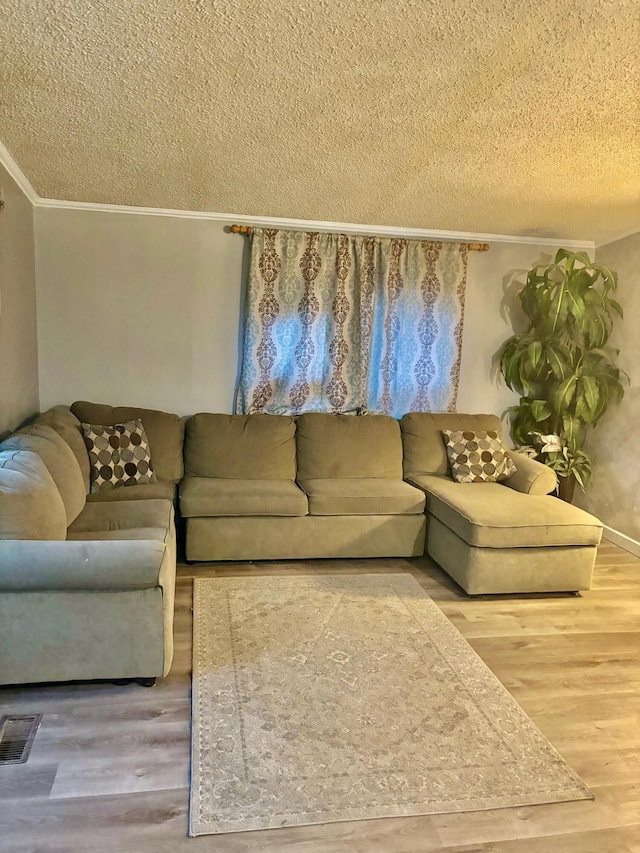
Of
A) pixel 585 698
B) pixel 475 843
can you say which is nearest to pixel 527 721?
pixel 585 698

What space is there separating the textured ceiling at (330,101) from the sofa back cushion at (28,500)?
150cm

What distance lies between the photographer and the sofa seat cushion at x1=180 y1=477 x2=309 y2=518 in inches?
→ 131

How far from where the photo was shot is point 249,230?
156 inches

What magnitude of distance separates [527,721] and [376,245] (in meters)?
3.28

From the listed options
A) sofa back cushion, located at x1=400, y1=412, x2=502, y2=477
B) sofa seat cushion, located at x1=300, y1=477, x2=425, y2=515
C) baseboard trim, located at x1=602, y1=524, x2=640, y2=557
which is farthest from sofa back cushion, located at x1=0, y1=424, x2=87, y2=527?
baseboard trim, located at x1=602, y1=524, x2=640, y2=557

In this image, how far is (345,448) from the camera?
390cm

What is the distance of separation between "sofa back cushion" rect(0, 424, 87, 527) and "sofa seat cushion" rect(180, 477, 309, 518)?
63 centimetres

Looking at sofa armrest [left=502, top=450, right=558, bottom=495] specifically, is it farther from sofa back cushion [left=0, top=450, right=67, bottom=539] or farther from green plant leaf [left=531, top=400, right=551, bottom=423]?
sofa back cushion [left=0, top=450, right=67, bottom=539]

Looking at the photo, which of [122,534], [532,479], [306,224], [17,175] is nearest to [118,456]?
[122,534]

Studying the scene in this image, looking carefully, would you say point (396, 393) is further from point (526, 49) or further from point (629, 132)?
point (526, 49)

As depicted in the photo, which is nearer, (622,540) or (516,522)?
(516,522)

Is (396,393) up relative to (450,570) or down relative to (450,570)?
up

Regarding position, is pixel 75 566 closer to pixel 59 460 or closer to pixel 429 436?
pixel 59 460

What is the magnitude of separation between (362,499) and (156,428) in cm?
148
